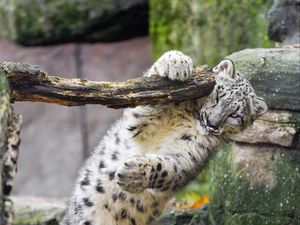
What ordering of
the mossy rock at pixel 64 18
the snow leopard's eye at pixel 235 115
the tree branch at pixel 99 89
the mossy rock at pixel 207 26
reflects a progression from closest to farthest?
the tree branch at pixel 99 89, the snow leopard's eye at pixel 235 115, the mossy rock at pixel 207 26, the mossy rock at pixel 64 18

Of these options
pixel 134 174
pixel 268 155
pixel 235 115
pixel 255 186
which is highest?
pixel 235 115

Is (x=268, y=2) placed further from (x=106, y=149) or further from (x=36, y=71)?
(x=36, y=71)

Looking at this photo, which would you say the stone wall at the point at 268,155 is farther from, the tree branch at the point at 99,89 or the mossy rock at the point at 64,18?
the mossy rock at the point at 64,18

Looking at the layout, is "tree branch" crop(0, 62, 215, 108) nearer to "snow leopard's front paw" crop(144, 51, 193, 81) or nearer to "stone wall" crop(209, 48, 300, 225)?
"snow leopard's front paw" crop(144, 51, 193, 81)

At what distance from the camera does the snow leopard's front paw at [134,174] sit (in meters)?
4.63

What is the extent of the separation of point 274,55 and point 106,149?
130cm

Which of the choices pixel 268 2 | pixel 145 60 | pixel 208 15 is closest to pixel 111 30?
pixel 145 60

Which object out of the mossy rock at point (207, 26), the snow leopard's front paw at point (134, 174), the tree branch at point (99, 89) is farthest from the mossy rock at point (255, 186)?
the mossy rock at point (207, 26)

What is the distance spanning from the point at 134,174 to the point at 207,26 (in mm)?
4122

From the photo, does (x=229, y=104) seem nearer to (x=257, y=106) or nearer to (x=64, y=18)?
(x=257, y=106)

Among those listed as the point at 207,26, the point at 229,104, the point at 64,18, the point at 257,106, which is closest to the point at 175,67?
the point at 229,104

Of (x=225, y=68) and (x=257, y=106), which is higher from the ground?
(x=225, y=68)

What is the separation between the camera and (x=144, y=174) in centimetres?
469

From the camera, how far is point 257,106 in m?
5.40
